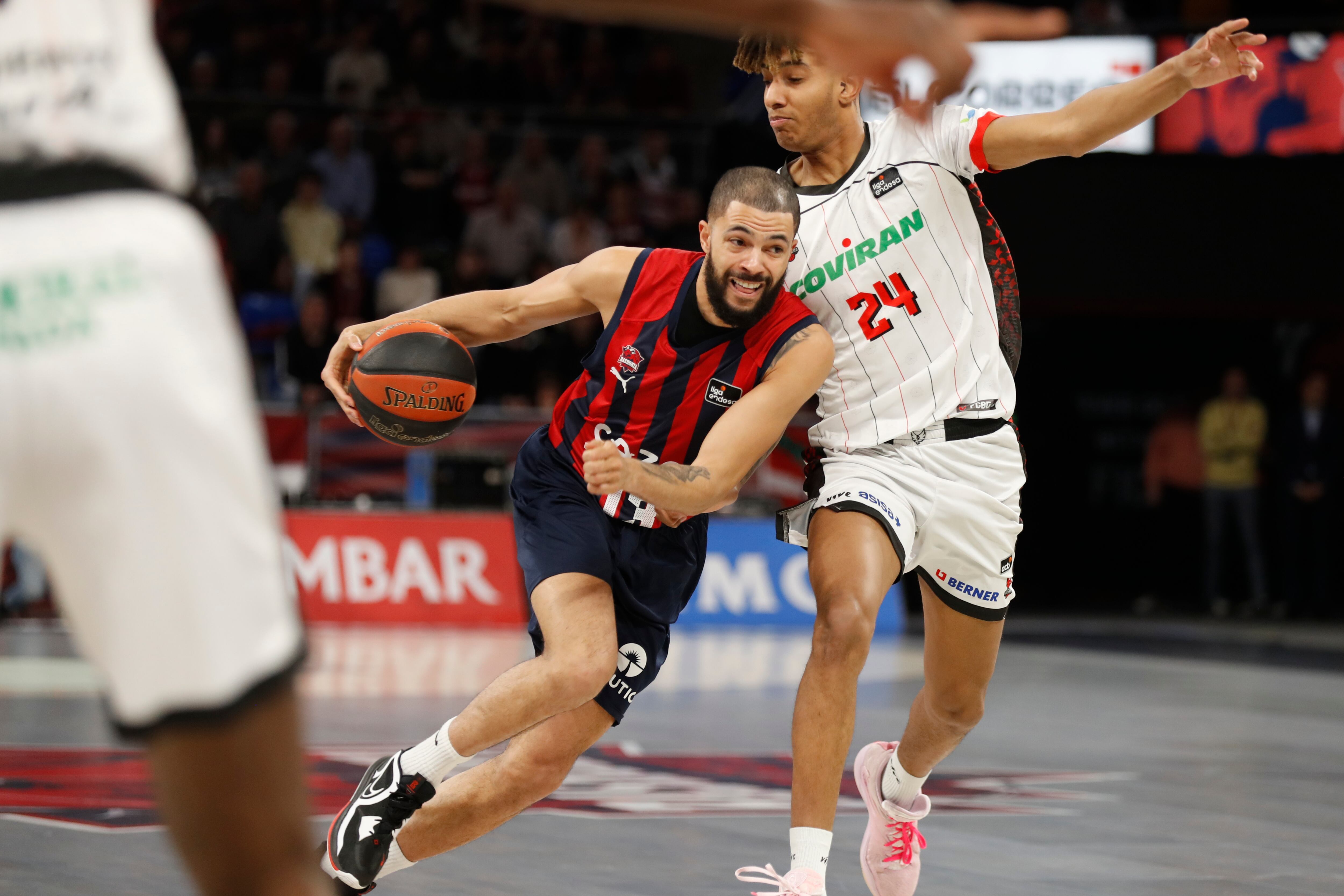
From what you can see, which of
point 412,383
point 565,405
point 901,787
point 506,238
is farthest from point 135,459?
point 506,238

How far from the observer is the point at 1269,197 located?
47.2 ft

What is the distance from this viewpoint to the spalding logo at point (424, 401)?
4.27 metres

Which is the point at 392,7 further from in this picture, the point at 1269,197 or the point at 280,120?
the point at 1269,197

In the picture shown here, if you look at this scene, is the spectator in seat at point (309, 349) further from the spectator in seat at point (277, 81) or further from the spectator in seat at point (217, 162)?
the spectator in seat at point (277, 81)

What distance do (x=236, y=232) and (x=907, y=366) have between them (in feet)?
34.7

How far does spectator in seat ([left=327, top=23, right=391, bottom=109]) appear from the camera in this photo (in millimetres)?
15961

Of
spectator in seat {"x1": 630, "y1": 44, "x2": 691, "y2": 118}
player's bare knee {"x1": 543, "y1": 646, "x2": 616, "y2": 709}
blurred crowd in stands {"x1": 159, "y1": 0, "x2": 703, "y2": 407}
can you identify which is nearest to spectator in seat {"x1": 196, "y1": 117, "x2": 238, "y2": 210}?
blurred crowd in stands {"x1": 159, "y1": 0, "x2": 703, "y2": 407}

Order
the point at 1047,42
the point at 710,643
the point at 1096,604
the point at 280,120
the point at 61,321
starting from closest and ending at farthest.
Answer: the point at 61,321, the point at 710,643, the point at 1047,42, the point at 280,120, the point at 1096,604

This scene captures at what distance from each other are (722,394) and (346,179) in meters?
11.5

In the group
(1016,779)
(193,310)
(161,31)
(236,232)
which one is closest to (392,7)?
(161,31)

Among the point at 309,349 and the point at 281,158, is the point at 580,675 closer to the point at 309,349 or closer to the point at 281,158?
the point at 309,349

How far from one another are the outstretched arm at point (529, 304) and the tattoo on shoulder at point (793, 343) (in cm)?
48

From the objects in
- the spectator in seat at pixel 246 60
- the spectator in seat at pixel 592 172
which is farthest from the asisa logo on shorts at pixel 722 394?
the spectator in seat at pixel 246 60

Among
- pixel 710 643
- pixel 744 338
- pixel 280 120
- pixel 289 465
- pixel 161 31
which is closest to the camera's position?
pixel 744 338
